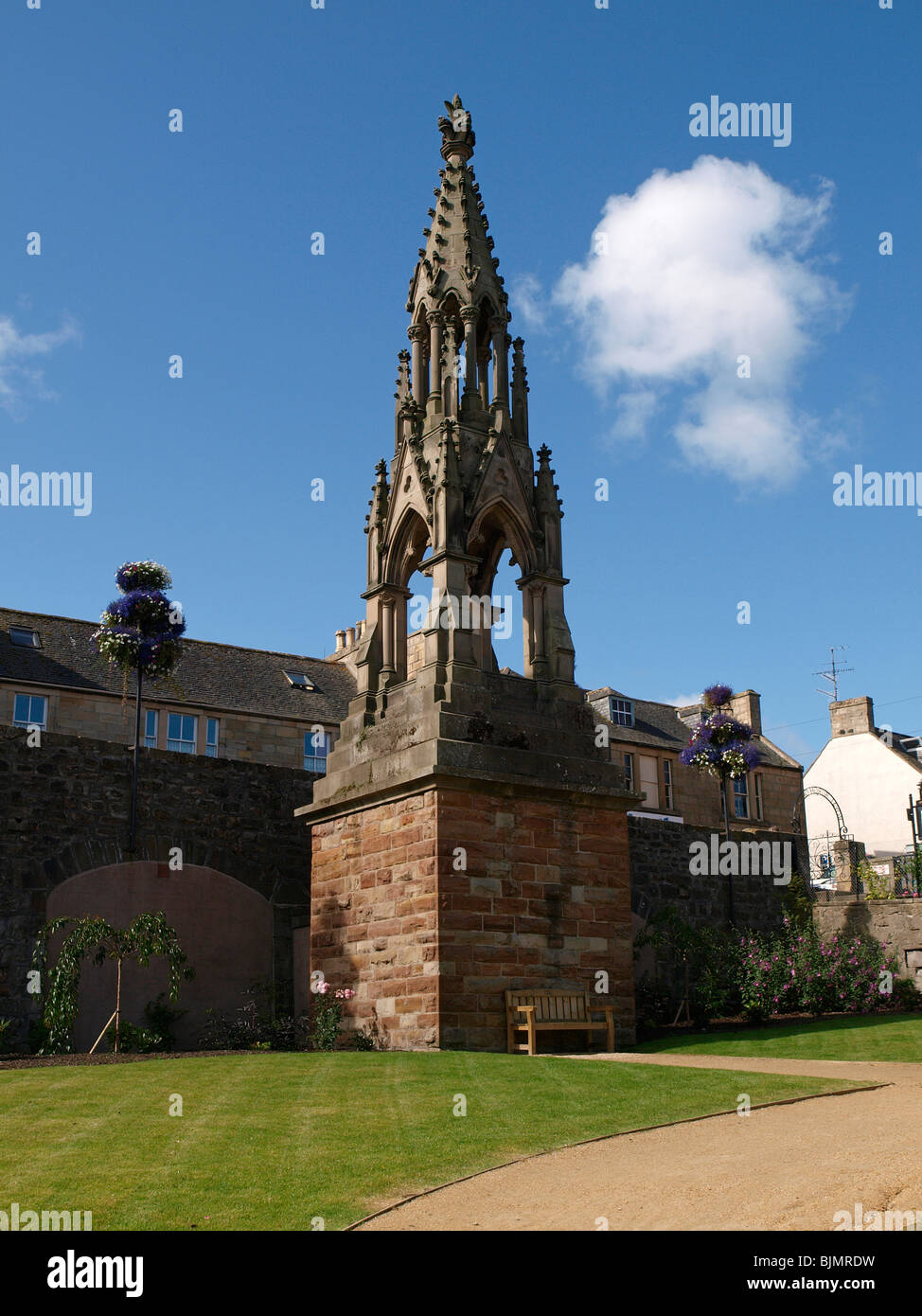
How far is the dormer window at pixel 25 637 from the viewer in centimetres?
3058

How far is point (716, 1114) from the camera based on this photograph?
842 cm

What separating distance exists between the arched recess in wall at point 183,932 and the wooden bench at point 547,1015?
566 cm

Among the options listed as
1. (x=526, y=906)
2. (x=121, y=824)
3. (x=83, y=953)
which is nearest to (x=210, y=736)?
(x=121, y=824)

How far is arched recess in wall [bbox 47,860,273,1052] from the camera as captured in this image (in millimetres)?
16500

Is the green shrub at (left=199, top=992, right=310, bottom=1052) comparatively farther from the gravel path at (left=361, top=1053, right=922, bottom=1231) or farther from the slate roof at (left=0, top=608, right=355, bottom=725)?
the slate roof at (left=0, top=608, right=355, bottom=725)

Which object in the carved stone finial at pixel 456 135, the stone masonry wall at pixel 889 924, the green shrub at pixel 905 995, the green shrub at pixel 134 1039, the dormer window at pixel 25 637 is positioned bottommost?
the green shrub at pixel 905 995

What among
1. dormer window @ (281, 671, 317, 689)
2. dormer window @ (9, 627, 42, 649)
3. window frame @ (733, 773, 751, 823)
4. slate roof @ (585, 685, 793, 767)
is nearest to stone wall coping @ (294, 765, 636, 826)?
dormer window @ (9, 627, 42, 649)

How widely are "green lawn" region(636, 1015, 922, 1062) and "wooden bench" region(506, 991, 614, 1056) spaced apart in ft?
2.01

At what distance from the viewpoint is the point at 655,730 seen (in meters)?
41.8

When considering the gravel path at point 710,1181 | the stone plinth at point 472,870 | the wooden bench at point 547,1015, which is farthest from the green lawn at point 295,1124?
the stone plinth at point 472,870

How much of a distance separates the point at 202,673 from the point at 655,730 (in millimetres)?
16603

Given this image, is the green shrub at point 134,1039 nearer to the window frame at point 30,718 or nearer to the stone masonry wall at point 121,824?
the stone masonry wall at point 121,824
